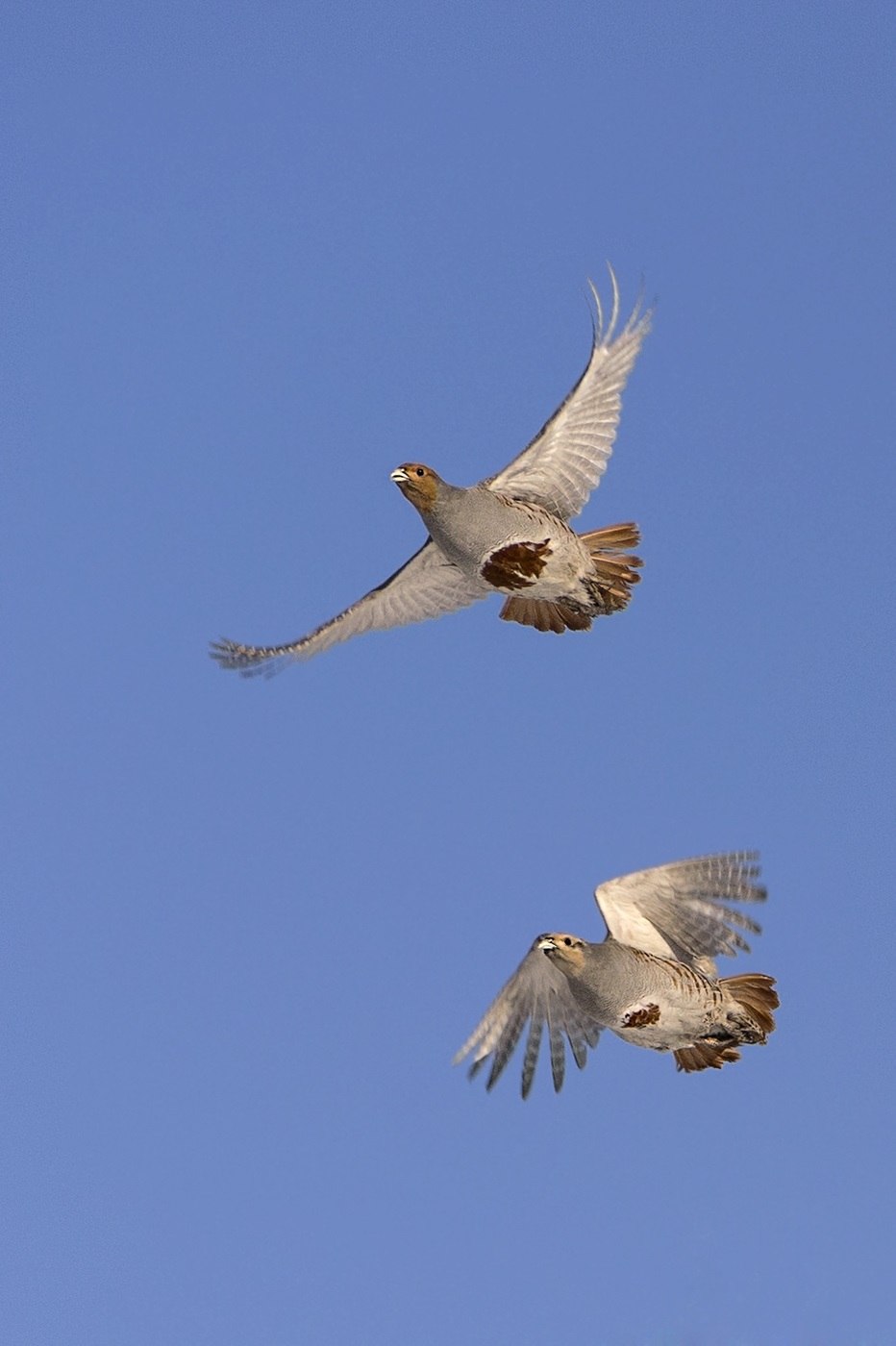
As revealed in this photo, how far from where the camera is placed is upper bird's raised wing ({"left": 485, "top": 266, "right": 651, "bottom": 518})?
66.7ft

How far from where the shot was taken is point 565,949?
18.3 m

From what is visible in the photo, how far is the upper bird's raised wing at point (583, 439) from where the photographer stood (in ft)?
66.7

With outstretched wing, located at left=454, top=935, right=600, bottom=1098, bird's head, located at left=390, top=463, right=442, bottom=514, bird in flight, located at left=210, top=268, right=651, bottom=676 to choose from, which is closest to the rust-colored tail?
outstretched wing, located at left=454, top=935, right=600, bottom=1098

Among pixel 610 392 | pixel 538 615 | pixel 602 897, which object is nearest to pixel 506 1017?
pixel 602 897

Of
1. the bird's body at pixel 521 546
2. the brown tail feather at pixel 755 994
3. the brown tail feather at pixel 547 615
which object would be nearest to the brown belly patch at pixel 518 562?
the bird's body at pixel 521 546

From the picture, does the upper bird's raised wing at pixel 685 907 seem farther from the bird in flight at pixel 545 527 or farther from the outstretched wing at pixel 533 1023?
the bird in flight at pixel 545 527

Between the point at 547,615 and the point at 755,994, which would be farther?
the point at 547,615

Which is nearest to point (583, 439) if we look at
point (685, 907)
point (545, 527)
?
point (545, 527)

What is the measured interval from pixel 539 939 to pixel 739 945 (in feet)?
6.43

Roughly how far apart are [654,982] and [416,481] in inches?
206

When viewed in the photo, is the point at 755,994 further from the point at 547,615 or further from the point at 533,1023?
the point at 547,615

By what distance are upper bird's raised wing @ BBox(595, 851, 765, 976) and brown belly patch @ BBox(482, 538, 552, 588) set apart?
308 cm

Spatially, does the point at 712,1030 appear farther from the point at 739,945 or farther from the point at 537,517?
the point at 537,517

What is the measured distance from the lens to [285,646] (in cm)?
2139
